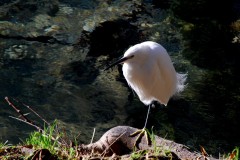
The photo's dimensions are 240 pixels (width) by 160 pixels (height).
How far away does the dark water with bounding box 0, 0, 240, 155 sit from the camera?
6.15 m

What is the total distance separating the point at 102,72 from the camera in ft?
22.6

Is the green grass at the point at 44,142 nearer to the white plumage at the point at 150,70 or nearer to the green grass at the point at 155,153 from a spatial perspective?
the green grass at the point at 155,153

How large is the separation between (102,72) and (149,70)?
104 inches

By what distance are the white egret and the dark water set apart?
1.45 meters

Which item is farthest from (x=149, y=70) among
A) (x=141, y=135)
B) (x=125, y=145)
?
(x=125, y=145)

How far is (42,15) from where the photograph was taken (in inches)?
317

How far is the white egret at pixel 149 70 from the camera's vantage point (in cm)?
415

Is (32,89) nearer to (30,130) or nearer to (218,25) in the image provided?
(30,130)

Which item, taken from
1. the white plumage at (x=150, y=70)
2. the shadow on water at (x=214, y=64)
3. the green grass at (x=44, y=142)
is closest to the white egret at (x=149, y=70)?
the white plumage at (x=150, y=70)

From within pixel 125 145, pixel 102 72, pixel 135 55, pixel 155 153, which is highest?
pixel 155 153

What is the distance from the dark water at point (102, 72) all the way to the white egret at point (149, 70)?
1.45m

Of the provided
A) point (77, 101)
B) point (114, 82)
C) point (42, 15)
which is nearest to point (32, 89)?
point (77, 101)

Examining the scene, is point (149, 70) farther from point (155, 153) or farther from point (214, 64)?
point (214, 64)

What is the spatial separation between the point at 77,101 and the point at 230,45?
8.13ft
